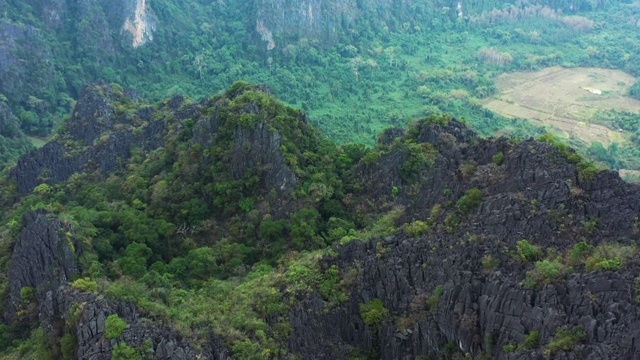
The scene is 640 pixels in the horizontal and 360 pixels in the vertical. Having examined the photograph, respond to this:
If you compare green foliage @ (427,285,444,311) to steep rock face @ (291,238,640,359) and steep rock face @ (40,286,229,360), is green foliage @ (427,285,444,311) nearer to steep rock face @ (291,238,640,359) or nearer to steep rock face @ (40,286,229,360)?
steep rock face @ (291,238,640,359)

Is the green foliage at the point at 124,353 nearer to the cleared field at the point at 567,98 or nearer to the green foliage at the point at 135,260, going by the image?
the green foliage at the point at 135,260

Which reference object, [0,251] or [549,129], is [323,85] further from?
[0,251]

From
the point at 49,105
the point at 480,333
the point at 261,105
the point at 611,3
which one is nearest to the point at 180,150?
the point at 261,105

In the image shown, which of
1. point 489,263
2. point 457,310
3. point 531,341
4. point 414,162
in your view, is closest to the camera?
point 531,341

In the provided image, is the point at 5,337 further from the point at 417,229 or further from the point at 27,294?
the point at 417,229

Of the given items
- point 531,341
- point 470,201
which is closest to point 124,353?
point 531,341

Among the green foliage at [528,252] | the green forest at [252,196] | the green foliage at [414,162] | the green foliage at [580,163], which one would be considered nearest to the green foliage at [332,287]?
the green forest at [252,196]

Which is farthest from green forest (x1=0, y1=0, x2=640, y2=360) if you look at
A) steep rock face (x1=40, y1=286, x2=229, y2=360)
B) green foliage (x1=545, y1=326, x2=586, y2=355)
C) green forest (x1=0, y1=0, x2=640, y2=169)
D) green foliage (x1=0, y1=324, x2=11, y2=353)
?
green forest (x1=0, y1=0, x2=640, y2=169)
